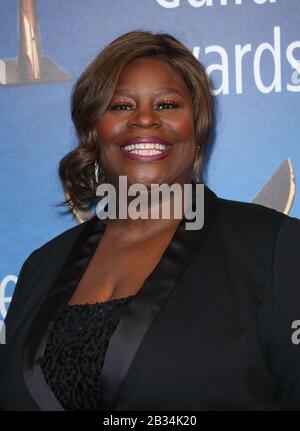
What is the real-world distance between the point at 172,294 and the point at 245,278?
0.46 ft

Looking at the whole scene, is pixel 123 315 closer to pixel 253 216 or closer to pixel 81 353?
pixel 81 353

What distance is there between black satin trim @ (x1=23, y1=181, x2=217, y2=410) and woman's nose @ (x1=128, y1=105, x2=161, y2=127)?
0.17 meters

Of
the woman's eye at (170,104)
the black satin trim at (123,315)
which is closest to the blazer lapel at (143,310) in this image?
the black satin trim at (123,315)

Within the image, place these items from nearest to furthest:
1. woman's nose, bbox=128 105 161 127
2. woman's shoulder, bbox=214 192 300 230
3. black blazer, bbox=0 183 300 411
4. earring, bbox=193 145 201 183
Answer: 1. black blazer, bbox=0 183 300 411
2. woman's shoulder, bbox=214 192 300 230
3. woman's nose, bbox=128 105 161 127
4. earring, bbox=193 145 201 183

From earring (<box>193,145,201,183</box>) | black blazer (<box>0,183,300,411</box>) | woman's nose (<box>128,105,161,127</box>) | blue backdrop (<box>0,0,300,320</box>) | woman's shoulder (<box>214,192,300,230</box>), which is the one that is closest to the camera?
black blazer (<box>0,183,300,411</box>)

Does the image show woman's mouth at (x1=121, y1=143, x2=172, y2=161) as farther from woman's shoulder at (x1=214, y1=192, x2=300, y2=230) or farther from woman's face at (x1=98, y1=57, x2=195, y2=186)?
woman's shoulder at (x1=214, y1=192, x2=300, y2=230)

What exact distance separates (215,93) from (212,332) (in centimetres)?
77

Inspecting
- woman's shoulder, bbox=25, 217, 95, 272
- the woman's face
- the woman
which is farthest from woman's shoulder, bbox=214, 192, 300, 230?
woman's shoulder, bbox=25, 217, 95, 272

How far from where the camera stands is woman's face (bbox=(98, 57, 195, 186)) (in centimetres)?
152

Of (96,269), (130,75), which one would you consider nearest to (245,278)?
(96,269)

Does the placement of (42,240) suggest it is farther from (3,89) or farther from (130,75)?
(130,75)

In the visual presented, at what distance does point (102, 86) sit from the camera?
61.2 inches

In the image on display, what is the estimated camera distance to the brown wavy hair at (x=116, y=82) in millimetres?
1553
